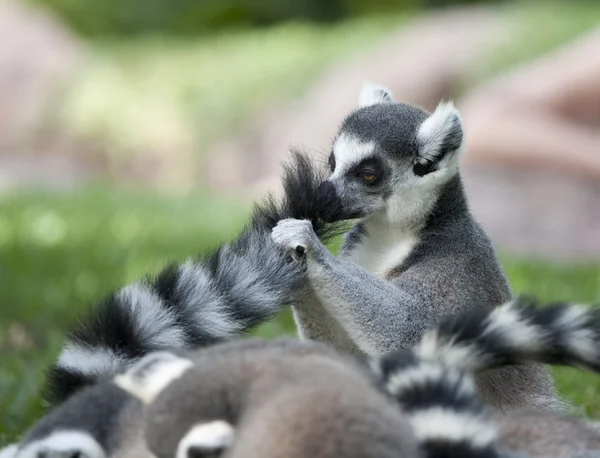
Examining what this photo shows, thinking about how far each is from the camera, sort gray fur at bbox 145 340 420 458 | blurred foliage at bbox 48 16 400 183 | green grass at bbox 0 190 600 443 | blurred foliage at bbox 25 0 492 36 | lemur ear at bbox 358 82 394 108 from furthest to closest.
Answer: blurred foliage at bbox 25 0 492 36, blurred foliage at bbox 48 16 400 183, green grass at bbox 0 190 600 443, lemur ear at bbox 358 82 394 108, gray fur at bbox 145 340 420 458

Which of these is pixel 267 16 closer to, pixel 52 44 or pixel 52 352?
pixel 52 44

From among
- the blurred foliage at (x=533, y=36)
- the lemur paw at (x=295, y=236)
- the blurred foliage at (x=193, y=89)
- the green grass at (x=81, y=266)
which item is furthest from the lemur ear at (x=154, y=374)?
the blurred foliage at (x=193, y=89)

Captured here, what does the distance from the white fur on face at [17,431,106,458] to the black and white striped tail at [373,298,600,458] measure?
0.72 m

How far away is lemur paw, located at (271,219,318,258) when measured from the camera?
3334 mm

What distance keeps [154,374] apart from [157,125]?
1635cm

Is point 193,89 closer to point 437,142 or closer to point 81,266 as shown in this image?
point 81,266

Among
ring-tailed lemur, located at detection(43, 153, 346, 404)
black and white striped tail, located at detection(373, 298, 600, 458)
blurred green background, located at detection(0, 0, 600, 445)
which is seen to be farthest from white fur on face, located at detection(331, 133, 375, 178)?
blurred green background, located at detection(0, 0, 600, 445)

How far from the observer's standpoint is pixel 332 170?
158 inches

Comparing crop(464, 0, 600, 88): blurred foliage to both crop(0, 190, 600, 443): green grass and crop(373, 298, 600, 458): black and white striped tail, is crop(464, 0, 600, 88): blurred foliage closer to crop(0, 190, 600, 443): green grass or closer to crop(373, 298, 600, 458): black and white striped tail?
crop(0, 190, 600, 443): green grass

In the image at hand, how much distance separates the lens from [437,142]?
152 inches

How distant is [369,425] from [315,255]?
1.36m

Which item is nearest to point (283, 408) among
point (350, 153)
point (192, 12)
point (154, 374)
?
point (154, 374)

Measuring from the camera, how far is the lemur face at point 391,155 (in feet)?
12.7

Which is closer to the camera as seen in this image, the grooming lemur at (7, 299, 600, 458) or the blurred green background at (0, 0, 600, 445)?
the grooming lemur at (7, 299, 600, 458)
